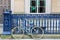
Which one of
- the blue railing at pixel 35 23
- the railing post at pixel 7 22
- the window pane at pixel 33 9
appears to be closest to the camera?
the railing post at pixel 7 22

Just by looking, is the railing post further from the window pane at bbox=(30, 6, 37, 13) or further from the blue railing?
the window pane at bbox=(30, 6, 37, 13)

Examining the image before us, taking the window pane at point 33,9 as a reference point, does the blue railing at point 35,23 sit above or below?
below

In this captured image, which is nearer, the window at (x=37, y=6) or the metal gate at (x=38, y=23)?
the metal gate at (x=38, y=23)

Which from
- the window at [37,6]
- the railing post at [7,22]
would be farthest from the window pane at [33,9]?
the railing post at [7,22]

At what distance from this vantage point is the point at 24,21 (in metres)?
9.78

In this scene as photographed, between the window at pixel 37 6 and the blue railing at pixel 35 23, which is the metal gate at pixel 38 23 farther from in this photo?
the window at pixel 37 6

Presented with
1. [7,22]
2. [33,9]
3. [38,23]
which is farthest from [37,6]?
[7,22]

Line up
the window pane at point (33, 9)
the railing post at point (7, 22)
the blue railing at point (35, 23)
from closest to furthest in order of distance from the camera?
the railing post at point (7, 22)
the blue railing at point (35, 23)
the window pane at point (33, 9)

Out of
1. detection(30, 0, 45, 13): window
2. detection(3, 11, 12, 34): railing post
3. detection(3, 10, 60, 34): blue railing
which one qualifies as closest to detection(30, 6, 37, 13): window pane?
detection(30, 0, 45, 13): window

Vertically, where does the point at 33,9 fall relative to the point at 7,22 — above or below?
above

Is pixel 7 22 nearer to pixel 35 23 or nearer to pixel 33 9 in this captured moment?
pixel 35 23

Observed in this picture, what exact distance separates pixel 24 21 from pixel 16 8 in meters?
3.74

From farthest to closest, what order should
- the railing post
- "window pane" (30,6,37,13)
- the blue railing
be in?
"window pane" (30,6,37,13) < the blue railing < the railing post

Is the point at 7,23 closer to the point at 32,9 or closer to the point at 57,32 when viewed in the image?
the point at 57,32
